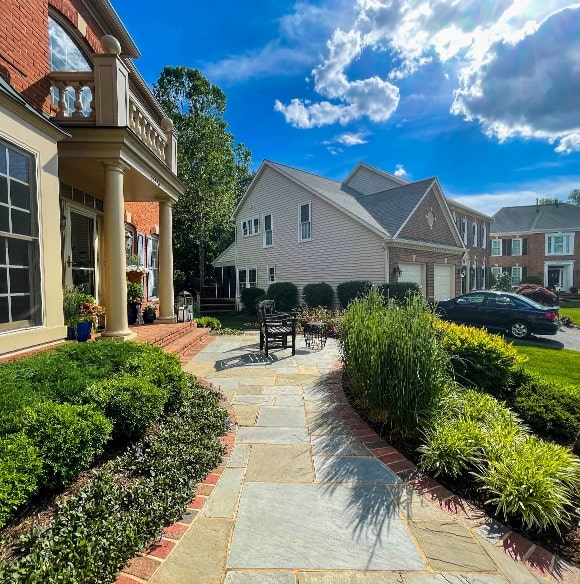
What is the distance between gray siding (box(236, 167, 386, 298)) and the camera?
581 inches

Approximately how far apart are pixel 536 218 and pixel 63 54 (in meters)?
38.9

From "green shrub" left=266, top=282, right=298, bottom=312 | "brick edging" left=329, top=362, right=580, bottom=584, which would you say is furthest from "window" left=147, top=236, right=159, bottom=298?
"brick edging" left=329, top=362, right=580, bottom=584

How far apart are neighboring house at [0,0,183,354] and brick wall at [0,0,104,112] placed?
2 centimetres

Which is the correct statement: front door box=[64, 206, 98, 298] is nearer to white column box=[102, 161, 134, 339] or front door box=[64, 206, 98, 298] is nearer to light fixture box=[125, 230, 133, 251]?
light fixture box=[125, 230, 133, 251]

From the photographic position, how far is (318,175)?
798 inches

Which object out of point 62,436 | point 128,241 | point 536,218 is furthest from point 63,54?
point 536,218

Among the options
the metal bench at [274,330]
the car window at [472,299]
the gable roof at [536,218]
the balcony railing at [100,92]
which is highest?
the gable roof at [536,218]

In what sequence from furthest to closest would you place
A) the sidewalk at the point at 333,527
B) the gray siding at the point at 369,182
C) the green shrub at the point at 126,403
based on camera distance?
the gray siding at the point at 369,182 → the green shrub at the point at 126,403 → the sidewalk at the point at 333,527

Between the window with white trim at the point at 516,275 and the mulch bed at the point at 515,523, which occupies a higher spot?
the window with white trim at the point at 516,275

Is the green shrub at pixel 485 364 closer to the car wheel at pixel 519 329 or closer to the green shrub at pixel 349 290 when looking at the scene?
the car wheel at pixel 519 329

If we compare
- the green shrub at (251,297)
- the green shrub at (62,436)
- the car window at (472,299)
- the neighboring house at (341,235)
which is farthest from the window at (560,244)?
the green shrub at (62,436)

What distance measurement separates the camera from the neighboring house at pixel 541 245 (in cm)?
3020

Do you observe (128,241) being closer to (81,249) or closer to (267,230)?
(81,249)

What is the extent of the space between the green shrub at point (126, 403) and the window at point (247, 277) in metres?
16.9
